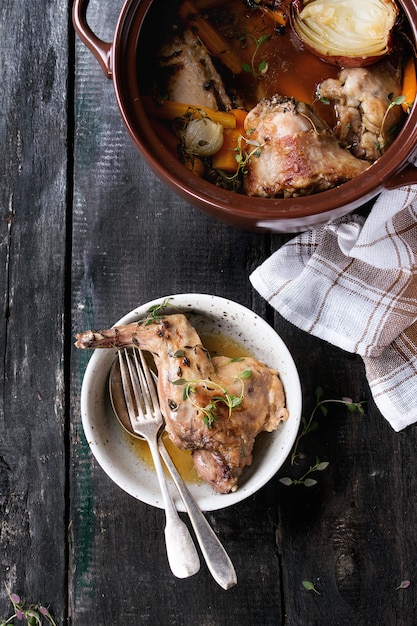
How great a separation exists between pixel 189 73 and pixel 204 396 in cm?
51

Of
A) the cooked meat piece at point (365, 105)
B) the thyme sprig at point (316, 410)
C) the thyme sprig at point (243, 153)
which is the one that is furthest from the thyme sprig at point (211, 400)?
the cooked meat piece at point (365, 105)

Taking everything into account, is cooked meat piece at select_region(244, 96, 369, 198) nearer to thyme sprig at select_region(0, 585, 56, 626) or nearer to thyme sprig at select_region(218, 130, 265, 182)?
thyme sprig at select_region(218, 130, 265, 182)

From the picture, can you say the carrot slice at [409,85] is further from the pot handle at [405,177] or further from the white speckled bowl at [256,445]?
the white speckled bowl at [256,445]

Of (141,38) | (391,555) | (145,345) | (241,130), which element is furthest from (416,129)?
(391,555)

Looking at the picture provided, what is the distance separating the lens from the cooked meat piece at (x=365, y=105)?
118 cm

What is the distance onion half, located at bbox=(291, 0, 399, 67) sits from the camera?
119cm

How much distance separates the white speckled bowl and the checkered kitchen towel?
0.31ft

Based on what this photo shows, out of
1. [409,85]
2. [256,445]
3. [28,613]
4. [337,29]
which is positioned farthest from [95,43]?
[28,613]

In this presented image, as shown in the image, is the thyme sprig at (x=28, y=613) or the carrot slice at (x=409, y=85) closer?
the carrot slice at (x=409, y=85)

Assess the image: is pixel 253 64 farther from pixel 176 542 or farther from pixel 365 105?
pixel 176 542

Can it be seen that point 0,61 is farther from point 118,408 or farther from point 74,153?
point 118,408

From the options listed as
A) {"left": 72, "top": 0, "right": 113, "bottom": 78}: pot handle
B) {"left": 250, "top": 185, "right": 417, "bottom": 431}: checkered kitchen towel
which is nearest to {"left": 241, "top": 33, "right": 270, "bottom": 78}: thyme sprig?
{"left": 72, "top": 0, "right": 113, "bottom": 78}: pot handle

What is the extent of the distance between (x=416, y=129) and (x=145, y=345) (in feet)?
1.80

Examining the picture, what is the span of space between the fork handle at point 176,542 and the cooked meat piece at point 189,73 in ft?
1.96
